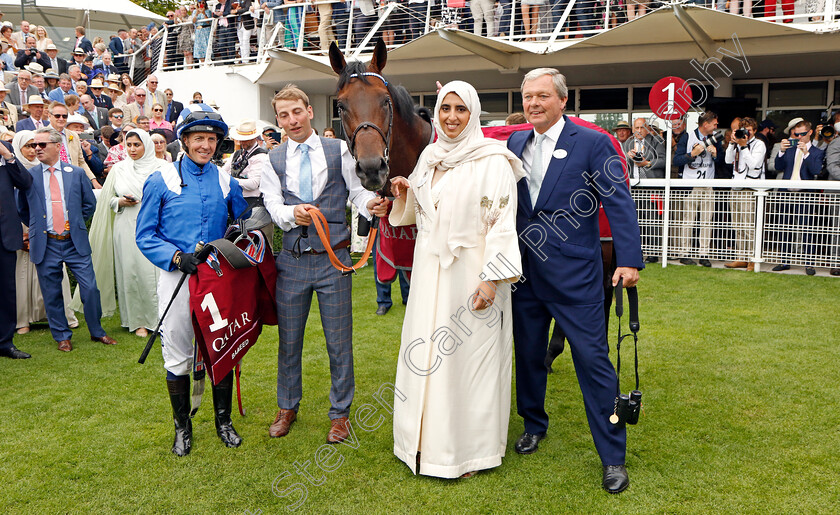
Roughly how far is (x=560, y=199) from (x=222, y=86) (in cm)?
1406

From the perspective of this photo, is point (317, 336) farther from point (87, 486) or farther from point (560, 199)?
point (560, 199)

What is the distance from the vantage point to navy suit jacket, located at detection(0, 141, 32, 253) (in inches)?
210

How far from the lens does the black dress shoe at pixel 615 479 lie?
3090 mm

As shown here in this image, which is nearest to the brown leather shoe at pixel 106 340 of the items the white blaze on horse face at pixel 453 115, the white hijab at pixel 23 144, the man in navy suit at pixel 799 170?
the white hijab at pixel 23 144

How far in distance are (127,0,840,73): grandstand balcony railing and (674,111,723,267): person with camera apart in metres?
1.81

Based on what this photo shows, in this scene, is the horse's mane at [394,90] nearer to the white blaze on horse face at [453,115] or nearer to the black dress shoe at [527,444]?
the white blaze on horse face at [453,115]

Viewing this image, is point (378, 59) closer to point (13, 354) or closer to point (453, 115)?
point (453, 115)

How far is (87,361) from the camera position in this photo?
17.6ft

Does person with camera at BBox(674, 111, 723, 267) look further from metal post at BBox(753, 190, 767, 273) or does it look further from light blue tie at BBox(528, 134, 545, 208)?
light blue tie at BBox(528, 134, 545, 208)

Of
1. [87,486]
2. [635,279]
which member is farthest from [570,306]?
[87,486]

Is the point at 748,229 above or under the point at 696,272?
above

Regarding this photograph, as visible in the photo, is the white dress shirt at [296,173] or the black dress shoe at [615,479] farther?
the white dress shirt at [296,173]

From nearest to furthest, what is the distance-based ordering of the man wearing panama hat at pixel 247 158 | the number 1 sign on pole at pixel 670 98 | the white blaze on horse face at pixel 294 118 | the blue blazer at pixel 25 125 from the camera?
the white blaze on horse face at pixel 294 118, the man wearing panama hat at pixel 247 158, the number 1 sign on pole at pixel 670 98, the blue blazer at pixel 25 125

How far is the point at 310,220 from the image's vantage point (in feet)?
11.1
